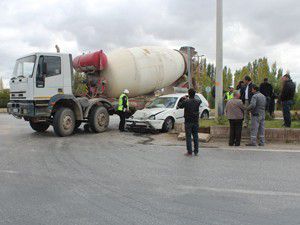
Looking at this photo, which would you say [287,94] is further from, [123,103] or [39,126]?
[39,126]

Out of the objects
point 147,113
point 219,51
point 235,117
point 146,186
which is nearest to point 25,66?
point 147,113

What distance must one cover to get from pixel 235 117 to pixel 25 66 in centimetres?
707

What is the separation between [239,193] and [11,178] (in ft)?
12.7

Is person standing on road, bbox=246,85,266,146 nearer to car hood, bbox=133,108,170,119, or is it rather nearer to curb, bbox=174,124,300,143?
curb, bbox=174,124,300,143

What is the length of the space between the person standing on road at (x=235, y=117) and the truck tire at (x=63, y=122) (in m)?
5.53

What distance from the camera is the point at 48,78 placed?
12.0 m

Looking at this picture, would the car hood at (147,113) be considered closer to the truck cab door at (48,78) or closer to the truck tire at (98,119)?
the truck tire at (98,119)

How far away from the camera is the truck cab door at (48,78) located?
11789 mm

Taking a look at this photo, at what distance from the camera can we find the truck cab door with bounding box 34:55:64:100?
38.7 ft

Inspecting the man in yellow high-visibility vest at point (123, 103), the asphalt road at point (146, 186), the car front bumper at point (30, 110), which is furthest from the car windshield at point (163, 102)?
the asphalt road at point (146, 186)

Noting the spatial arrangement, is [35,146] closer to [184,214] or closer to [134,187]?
[134,187]

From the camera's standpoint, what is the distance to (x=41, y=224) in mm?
4094

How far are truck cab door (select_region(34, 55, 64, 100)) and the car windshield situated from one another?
3.61m

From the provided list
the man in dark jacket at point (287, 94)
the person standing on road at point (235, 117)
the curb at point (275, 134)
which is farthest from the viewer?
the man in dark jacket at point (287, 94)
